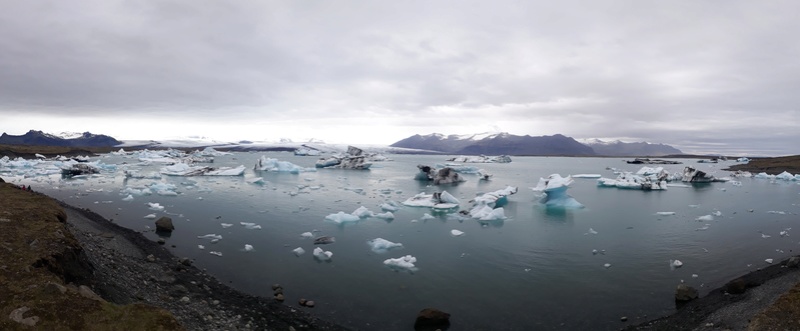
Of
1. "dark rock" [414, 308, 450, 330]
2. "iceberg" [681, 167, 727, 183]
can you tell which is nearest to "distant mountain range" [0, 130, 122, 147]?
"iceberg" [681, 167, 727, 183]

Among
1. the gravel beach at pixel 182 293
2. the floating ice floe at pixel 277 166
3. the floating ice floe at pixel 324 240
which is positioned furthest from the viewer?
the floating ice floe at pixel 277 166

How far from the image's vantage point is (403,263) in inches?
366

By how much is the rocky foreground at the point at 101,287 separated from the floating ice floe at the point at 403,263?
2942 mm

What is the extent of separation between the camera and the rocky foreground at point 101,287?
152 inches

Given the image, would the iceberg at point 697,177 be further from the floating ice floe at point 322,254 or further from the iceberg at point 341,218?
the floating ice floe at point 322,254

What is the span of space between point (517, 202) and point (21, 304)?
18.7 meters

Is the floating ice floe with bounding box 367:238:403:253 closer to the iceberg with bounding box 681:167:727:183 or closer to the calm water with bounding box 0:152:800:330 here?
the calm water with bounding box 0:152:800:330

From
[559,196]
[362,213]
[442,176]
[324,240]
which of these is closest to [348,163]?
[442,176]

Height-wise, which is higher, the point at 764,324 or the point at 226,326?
the point at 764,324

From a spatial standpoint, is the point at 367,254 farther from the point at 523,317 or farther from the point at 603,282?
the point at 603,282

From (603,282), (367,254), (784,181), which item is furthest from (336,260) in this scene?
(784,181)

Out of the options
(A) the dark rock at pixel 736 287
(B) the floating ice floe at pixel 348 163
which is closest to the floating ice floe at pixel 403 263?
(A) the dark rock at pixel 736 287

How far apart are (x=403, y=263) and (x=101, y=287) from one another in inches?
218

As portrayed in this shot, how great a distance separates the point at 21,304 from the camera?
3.78 m
